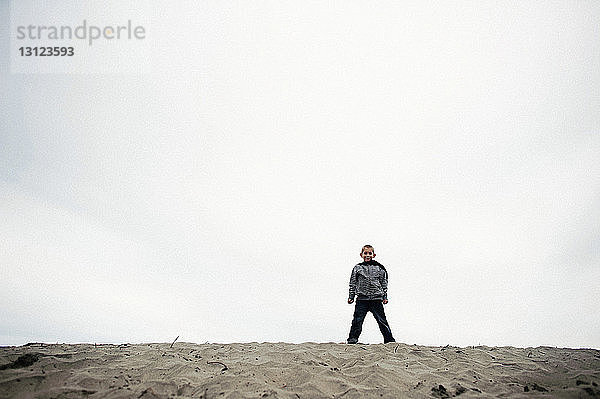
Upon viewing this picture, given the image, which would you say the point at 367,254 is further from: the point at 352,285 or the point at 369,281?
the point at 352,285

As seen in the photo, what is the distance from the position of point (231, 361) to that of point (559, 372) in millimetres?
4662

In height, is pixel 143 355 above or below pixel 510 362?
above

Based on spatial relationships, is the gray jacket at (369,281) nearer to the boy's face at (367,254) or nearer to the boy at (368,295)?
the boy at (368,295)

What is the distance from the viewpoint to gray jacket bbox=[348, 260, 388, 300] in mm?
8367

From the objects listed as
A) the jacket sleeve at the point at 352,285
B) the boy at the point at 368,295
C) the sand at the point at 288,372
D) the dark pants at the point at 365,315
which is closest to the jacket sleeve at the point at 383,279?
the boy at the point at 368,295

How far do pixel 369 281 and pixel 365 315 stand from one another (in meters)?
0.70

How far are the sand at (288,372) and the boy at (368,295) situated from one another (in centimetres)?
116

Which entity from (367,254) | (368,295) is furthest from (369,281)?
(367,254)

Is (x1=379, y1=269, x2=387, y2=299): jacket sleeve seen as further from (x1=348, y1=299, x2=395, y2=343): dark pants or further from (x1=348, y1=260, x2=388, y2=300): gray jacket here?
(x1=348, y1=299, x2=395, y2=343): dark pants

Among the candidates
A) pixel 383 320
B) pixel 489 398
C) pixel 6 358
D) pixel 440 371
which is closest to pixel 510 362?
pixel 440 371

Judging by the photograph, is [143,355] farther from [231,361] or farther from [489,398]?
[489,398]

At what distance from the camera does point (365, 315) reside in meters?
8.41

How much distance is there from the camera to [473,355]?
6750 millimetres

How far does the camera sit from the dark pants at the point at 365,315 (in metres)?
8.19
